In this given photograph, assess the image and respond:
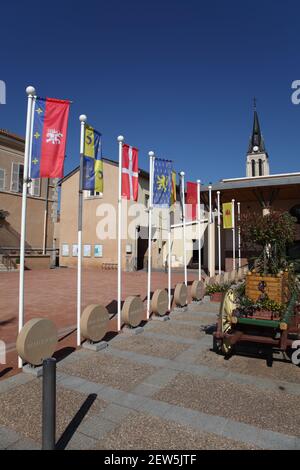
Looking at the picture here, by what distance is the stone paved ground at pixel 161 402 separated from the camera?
3549 millimetres

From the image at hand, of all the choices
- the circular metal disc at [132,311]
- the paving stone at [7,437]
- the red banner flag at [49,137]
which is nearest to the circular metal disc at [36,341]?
the paving stone at [7,437]

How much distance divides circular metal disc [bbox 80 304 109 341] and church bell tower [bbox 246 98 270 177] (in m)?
74.4

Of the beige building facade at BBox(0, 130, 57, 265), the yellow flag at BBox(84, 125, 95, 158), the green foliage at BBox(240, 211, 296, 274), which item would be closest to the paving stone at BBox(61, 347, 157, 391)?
the green foliage at BBox(240, 211, 296, 274)

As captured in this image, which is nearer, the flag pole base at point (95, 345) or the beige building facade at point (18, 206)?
the flag pole base at point (95, 345)

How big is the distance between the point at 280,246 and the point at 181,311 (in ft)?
14.1

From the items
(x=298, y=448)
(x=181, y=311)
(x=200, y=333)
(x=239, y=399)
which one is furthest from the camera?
(x=181, y=311)

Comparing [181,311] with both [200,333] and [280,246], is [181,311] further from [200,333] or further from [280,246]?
[280,246]

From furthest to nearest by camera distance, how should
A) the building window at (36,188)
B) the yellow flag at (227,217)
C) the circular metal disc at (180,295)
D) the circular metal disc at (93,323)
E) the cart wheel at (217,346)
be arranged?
the building window at (36,188) → the yellow flag at (227,217) → the circular metal disc at (180,295) → the circular metal disc at (93,323) → the cart wheel at (217,346)

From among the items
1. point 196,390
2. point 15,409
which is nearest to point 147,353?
point 196,390

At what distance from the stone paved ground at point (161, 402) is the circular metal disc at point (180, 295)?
372 centimetres

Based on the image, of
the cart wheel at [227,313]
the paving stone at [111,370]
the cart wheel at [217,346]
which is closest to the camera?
the paving stone at [111,370]

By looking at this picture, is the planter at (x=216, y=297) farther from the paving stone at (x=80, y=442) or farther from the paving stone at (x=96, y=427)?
the paving stone at (x=80, y=442)

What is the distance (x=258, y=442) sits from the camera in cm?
350

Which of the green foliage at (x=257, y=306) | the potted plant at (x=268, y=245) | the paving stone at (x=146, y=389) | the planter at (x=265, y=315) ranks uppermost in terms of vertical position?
the potted plant at (x=268, y=245)
